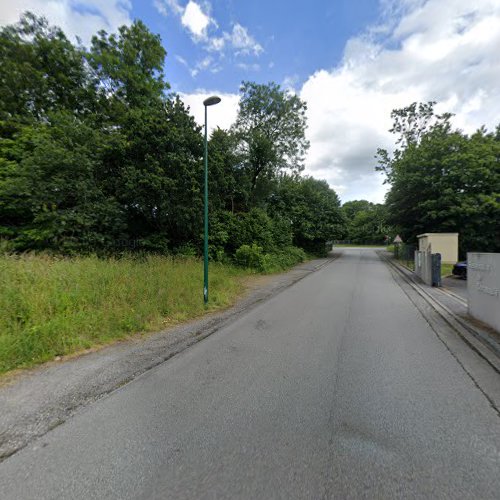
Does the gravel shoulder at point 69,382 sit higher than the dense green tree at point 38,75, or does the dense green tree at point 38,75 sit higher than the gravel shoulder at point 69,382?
the dense green tree at point 38,75

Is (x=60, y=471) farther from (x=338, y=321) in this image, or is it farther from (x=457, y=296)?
(x=457, y=296)

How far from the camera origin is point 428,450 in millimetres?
2344

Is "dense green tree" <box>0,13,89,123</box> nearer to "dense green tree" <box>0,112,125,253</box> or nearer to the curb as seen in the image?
"dense green tree" <box>0,112,125,253</box>

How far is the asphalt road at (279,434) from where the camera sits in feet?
6.55

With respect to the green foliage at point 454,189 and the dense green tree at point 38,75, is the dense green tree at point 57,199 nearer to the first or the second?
the dense green tree at point 38,75

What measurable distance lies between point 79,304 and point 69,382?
2.54 m

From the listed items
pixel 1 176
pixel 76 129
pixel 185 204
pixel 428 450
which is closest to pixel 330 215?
pixel 185 204

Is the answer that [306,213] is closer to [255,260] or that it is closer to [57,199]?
[255,260]

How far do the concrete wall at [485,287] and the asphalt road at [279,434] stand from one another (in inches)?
78.9

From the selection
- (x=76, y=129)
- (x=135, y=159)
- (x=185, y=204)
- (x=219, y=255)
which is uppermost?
(x=76, y=129)

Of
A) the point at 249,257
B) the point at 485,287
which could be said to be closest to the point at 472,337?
the point at 485,287

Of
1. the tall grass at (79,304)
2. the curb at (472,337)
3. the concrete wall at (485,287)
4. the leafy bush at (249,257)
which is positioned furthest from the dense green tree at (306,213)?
the concrete wall at (485,287)

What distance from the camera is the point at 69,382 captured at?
3.51 metres

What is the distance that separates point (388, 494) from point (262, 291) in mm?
9024
